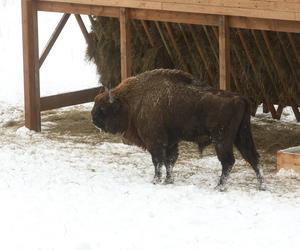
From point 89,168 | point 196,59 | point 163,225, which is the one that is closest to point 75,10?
point 196,59

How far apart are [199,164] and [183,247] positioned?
389cm

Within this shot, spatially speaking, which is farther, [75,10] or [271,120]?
[271,120]

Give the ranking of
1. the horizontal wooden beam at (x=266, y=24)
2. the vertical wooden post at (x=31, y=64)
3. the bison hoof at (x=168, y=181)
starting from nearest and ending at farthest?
the bison hoof at (x=168, y=181), the horizontal wooden beam at (x=266, y=24), the vertical wooden post at (x=31, y=64)

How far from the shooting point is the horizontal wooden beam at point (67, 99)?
16094 mm

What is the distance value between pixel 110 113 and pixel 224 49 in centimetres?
191

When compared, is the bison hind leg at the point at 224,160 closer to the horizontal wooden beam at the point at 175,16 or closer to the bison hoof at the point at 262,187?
the bison hoof at the point at 262,187

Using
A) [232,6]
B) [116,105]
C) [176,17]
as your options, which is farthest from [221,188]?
[176,17]

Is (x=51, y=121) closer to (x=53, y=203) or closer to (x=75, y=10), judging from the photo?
(x=75, y=10)

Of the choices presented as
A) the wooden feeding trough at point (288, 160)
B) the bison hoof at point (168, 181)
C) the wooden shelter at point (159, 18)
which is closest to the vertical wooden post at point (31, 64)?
→ the wooden shelter at point (159, 18)

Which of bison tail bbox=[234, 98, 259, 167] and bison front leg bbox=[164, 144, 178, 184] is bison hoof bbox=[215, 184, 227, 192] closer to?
bison tail bbox=[234, 98, 259, 167]

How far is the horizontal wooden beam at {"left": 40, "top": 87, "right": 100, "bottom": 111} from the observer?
16.1m

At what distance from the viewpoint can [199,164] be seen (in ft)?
41.4

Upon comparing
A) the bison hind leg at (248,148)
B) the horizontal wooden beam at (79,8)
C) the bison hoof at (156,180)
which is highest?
the horizontal wooden beam at (79,8)

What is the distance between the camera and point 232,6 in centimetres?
1223
